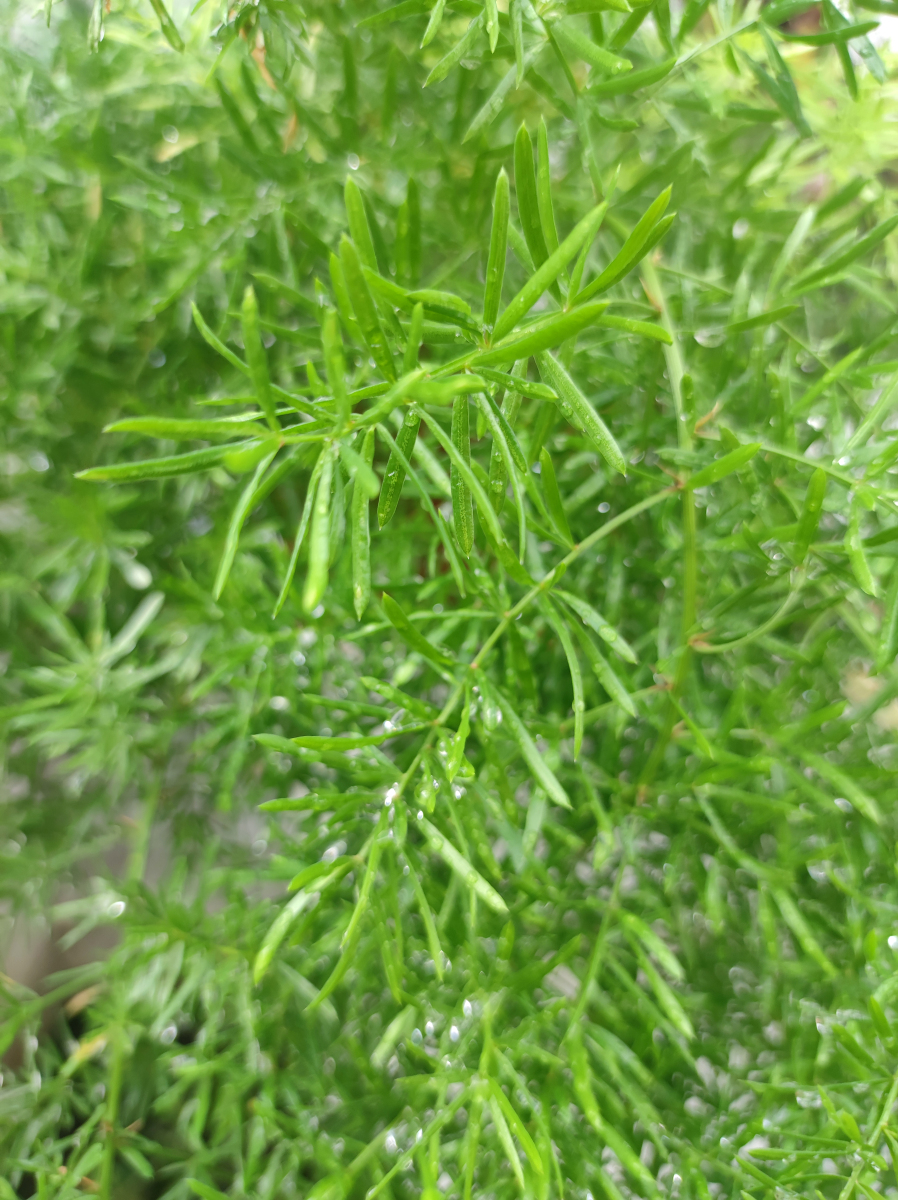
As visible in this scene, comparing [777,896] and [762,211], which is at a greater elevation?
[762,211]

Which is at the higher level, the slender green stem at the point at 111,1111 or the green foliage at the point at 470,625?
the green foliage at the point at 470,625

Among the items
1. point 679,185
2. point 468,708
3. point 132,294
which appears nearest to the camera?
point 468,708

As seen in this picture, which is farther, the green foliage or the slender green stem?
the slender green stem

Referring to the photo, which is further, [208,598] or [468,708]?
[208,598]

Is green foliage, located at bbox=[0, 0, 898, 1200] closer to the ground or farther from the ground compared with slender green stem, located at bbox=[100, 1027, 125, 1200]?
farther from the ground

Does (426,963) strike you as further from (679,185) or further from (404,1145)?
(679,185)

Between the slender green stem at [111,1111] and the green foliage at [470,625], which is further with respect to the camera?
the slender green stem at [111,1111]

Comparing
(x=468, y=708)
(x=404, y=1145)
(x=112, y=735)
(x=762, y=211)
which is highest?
(x=762, y=211)

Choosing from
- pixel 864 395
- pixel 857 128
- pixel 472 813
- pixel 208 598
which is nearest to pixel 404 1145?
pixel 472 813

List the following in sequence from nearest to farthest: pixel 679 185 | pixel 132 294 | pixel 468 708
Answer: pixel 468 708 < pixel 679 185 < pixel 132 294
